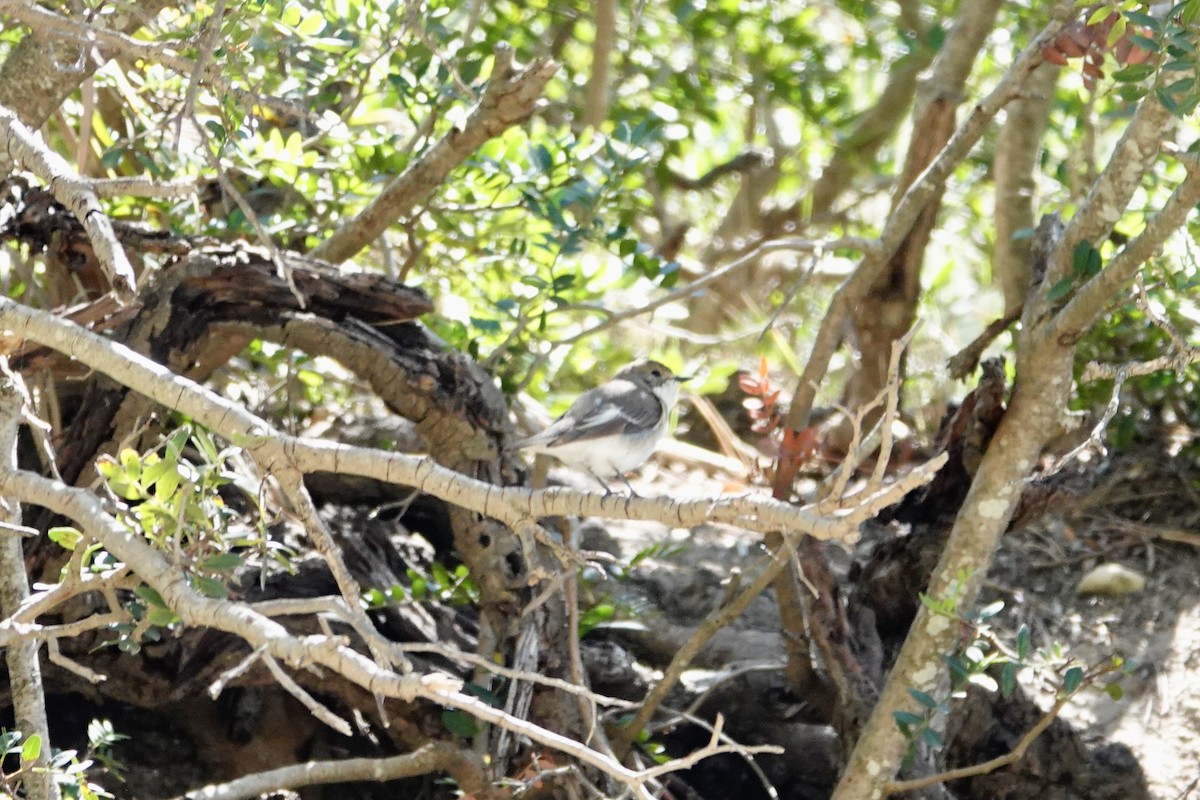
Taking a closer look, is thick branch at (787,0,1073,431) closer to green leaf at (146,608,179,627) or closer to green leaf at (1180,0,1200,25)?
green leaf at (1180,0,1200,25)

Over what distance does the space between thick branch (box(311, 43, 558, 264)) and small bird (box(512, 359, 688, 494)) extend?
924 millimetres

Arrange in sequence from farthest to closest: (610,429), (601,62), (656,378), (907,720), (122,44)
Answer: (601,62) < (656,378) < (610,429) < (907,720) < (122,44)

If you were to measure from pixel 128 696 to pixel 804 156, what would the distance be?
6102 millimetres

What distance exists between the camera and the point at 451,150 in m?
4.10

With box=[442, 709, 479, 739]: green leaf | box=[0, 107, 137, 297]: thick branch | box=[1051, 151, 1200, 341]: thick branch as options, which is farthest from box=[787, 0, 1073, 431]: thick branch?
box=[0, 107, 137, 297]: thick branch

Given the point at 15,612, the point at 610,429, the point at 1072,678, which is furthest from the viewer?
the point at 610,429

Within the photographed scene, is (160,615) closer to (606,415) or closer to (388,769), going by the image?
(388,769)

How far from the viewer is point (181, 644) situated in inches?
152

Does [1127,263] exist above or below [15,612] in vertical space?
above

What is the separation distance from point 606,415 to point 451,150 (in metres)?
1.03

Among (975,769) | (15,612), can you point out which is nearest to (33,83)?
(15,612)

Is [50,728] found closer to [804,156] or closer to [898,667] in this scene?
[898,667]

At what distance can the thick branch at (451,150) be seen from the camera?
12.8 ft

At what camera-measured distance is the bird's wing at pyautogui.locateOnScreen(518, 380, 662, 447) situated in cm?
412
